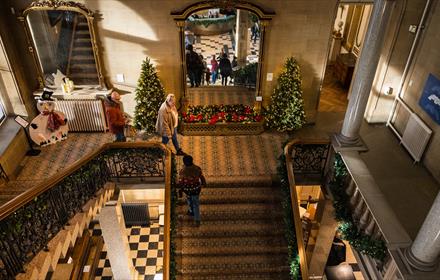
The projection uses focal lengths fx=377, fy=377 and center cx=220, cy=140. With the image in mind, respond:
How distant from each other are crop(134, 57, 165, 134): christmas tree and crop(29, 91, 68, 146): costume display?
66.2 inches

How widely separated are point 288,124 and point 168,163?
10.6 feet

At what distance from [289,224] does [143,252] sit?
16.8 ft

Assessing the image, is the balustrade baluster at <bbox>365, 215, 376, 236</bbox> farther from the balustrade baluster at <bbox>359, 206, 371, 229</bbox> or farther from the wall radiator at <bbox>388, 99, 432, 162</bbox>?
the wall radiator at <bbox>388, 99, 432, 162</bbox>

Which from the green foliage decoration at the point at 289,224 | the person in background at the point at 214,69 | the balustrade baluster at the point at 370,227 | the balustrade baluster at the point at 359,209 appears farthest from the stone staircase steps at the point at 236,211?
the person in background at the point at 214,69

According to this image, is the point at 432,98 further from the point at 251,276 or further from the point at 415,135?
the point at 251,276

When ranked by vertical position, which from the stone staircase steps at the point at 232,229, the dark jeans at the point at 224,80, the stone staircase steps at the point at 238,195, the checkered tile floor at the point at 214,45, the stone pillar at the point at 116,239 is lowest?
the stone pillar at the point at 116,239

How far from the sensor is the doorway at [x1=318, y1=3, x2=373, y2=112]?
1116 centimetres

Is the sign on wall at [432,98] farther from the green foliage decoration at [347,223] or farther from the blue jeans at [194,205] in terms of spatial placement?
the blue jeans at [194,205]

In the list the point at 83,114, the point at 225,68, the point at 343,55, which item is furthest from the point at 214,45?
the point at 83,114

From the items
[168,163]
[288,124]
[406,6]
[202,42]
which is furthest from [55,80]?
[202,42]

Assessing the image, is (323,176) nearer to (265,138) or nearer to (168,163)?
(265,138)

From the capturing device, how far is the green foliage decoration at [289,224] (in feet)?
22.9

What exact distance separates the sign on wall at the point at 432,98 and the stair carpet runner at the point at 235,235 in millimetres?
3477

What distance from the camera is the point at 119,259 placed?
886 cm
